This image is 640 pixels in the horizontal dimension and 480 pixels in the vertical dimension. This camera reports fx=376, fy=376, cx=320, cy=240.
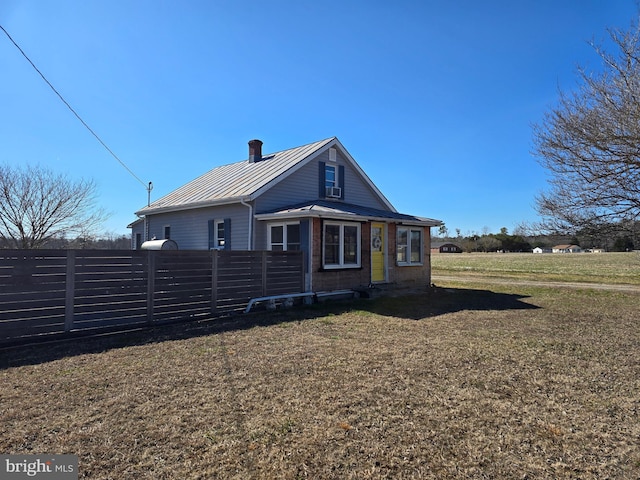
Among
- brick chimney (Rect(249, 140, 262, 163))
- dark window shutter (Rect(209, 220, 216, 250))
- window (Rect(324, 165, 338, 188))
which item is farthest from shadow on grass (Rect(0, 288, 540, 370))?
brick chimney (Rect(249, 140, 262, 163))

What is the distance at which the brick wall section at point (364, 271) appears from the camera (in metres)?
11.2

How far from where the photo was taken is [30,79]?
9.10 meters

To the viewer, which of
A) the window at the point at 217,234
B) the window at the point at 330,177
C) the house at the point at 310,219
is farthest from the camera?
the window at the point at 330,177

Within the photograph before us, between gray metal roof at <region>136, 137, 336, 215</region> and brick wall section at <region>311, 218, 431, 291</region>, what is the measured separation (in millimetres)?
2949

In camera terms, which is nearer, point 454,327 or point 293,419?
point 293,419

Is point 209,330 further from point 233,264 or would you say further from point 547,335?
point 547,335

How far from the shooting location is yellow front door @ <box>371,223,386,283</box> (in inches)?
519

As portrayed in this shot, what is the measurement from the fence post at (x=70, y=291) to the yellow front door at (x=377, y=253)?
29.2 ft

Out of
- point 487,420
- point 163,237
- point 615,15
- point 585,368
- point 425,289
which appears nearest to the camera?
point 487,420

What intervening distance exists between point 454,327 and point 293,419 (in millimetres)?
5231

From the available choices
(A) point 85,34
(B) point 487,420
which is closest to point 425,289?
(B) point 487,420

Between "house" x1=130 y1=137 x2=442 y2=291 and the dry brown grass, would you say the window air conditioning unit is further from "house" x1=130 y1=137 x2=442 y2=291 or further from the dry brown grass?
the dry brown grass

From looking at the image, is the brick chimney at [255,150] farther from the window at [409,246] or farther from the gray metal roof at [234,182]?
the window at [409,246]

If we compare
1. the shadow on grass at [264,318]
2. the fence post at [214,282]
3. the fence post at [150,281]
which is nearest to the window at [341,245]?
the shadow on grass at [264,318]
